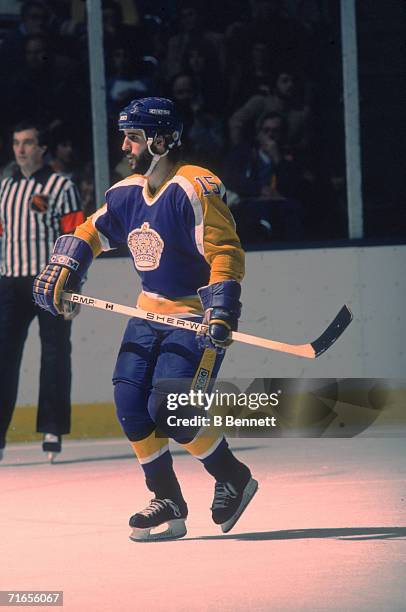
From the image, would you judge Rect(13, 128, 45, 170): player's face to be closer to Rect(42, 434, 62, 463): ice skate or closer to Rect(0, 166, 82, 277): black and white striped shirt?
Rect(0, 166, 82, 277): black and white striped shirt

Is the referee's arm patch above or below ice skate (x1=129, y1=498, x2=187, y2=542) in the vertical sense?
above

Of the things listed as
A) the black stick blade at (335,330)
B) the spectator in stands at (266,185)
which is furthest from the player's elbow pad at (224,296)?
the spectator in stands at (266,185)

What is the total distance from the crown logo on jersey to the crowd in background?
3.89m

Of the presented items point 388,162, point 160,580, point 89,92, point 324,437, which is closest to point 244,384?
point 324,437

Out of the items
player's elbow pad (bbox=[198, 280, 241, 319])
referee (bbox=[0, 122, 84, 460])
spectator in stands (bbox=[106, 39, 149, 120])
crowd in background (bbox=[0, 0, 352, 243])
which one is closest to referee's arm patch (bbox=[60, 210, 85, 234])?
referee (bbox=[0, 122, 84, 460])

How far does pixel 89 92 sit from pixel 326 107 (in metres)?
1.42

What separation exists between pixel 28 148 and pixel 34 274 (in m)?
0.60

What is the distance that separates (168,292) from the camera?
606cm

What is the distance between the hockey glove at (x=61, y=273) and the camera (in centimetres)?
612

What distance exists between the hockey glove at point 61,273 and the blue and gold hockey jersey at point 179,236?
209 mm

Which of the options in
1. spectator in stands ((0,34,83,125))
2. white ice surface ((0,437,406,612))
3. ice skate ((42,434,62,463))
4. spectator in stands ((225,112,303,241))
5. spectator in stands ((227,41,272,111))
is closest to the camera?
white ice surface ((0,437,406,612))

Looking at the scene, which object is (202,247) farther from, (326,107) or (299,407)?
(326,107)

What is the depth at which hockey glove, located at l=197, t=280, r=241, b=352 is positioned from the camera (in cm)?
584

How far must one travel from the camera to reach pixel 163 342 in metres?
6.03
